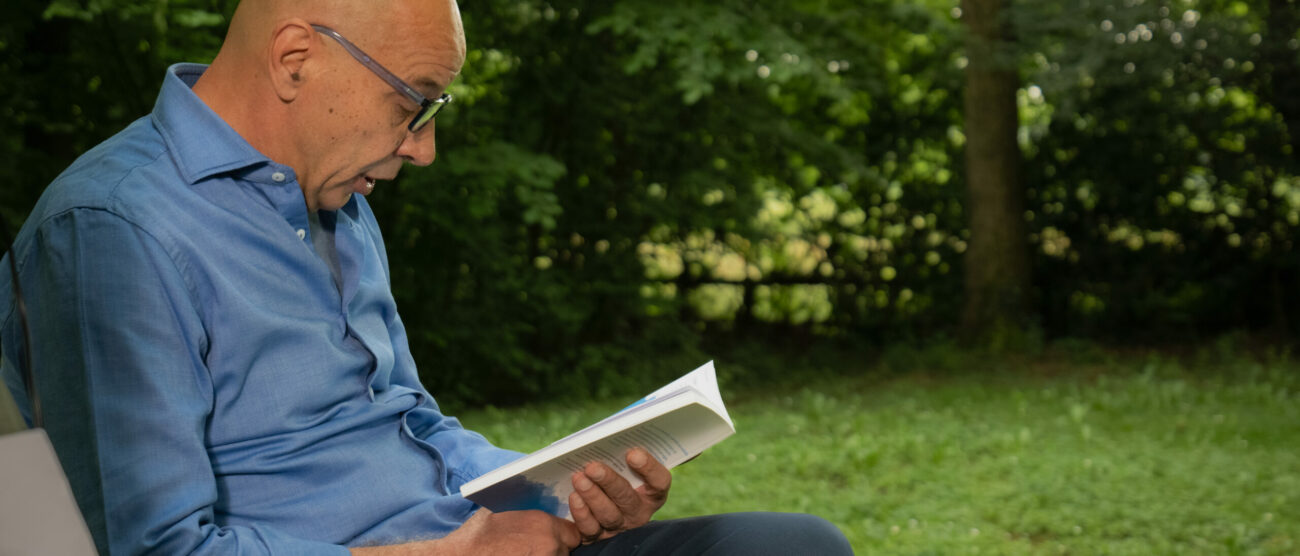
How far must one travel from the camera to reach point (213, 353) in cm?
162

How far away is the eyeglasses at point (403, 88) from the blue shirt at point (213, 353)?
21cm

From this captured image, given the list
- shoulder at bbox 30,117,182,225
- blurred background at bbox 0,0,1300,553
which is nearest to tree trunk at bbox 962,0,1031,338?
blurred background at bbox 0,0,1300,553

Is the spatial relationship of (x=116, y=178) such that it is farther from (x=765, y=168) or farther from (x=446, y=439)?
(x=765, y=168)

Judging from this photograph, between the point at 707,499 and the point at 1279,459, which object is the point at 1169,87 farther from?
the point at 707,499

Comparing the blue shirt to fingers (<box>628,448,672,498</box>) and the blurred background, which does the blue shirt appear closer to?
fingers (<box>628,448,672,498</box>)

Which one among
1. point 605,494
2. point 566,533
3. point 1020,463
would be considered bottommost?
point 1020,463

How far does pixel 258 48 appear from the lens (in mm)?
1752

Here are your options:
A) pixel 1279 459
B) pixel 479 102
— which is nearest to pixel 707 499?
pixel 1279 459

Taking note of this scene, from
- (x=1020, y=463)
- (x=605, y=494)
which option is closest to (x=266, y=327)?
(x=605, y=494)

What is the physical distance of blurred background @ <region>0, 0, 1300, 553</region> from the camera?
5812mm

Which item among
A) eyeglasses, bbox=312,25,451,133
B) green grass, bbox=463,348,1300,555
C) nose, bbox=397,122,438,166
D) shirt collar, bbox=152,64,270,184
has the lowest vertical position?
green grass, bbox=463,348,1300,555

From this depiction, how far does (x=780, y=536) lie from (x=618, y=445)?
0.36 meters

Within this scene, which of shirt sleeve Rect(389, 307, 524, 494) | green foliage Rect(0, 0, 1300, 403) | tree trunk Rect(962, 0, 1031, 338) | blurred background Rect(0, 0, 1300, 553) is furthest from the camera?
tree trunk Rect(962, 0, 1031, 338)

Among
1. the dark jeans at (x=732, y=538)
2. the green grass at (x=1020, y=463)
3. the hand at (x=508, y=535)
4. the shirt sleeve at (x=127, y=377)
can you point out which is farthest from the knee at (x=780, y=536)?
the green grass at (x=1020, y=463)
